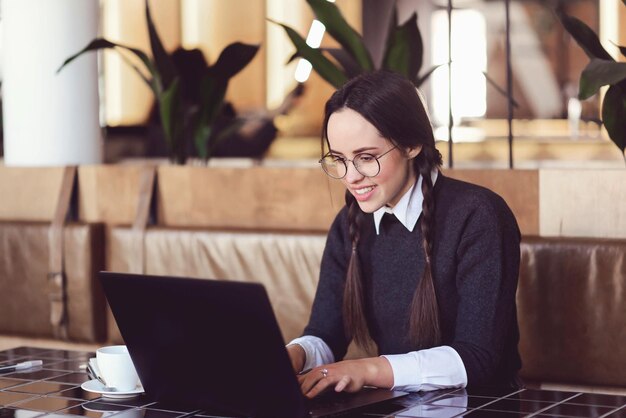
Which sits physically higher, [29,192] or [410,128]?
[410,128]

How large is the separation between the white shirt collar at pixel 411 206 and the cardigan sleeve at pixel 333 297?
0.17 meters

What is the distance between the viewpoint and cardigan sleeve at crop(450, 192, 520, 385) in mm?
1868

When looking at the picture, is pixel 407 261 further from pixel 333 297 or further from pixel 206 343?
pixel 206 343

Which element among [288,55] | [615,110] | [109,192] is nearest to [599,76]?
[615,110]

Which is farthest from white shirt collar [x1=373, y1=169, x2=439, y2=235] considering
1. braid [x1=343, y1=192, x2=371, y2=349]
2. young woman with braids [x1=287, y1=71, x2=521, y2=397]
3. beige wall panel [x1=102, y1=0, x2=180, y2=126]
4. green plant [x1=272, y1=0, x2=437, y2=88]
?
beige wall panel [x1=102, y1=0, x2=180, y2=126]

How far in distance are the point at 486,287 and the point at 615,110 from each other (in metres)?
0.82

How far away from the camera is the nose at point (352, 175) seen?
1.88 meters

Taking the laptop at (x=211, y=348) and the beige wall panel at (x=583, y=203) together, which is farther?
the beige wall panel at (x=583, y=203)

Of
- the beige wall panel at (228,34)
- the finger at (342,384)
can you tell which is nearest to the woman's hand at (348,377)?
the finger at (342,384)

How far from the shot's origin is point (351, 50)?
115 inches

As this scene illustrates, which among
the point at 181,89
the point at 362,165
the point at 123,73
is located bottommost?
the point at 362,165

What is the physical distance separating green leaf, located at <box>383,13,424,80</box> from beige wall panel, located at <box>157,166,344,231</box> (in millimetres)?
382

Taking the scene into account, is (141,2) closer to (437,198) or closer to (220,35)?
(220,35)

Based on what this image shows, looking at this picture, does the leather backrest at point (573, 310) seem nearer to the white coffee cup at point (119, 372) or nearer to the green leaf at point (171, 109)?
the white coffee cup at point (119, 372)
